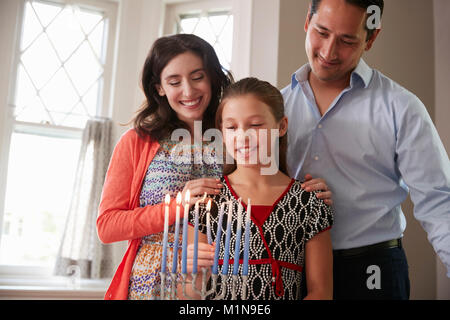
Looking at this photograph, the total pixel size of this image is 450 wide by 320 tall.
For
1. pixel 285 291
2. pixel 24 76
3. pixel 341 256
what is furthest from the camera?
pixel 24 76

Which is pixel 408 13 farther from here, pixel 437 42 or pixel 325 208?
pixel 325 208

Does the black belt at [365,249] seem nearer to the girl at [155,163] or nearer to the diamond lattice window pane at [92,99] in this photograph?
the girl at [155,163]

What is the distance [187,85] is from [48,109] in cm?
195

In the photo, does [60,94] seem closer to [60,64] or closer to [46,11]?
[60,64]

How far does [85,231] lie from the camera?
2857mm

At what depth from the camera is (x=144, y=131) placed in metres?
1.54

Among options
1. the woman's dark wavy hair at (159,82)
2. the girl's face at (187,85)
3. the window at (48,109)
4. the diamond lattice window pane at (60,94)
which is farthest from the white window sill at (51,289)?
the girl's face at (187,85)

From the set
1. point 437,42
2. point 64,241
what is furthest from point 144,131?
point 437,42

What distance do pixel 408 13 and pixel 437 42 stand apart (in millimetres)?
237

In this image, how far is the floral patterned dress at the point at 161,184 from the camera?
56.2 inches

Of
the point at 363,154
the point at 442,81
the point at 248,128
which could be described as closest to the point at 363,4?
the point at 363,154

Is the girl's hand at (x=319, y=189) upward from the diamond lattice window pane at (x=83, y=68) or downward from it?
downward

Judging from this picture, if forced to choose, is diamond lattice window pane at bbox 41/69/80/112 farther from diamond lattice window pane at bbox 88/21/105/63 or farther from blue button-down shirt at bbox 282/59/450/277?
blue button-down shirt at bbox 282/59/450/277

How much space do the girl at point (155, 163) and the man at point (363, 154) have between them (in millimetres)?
361
